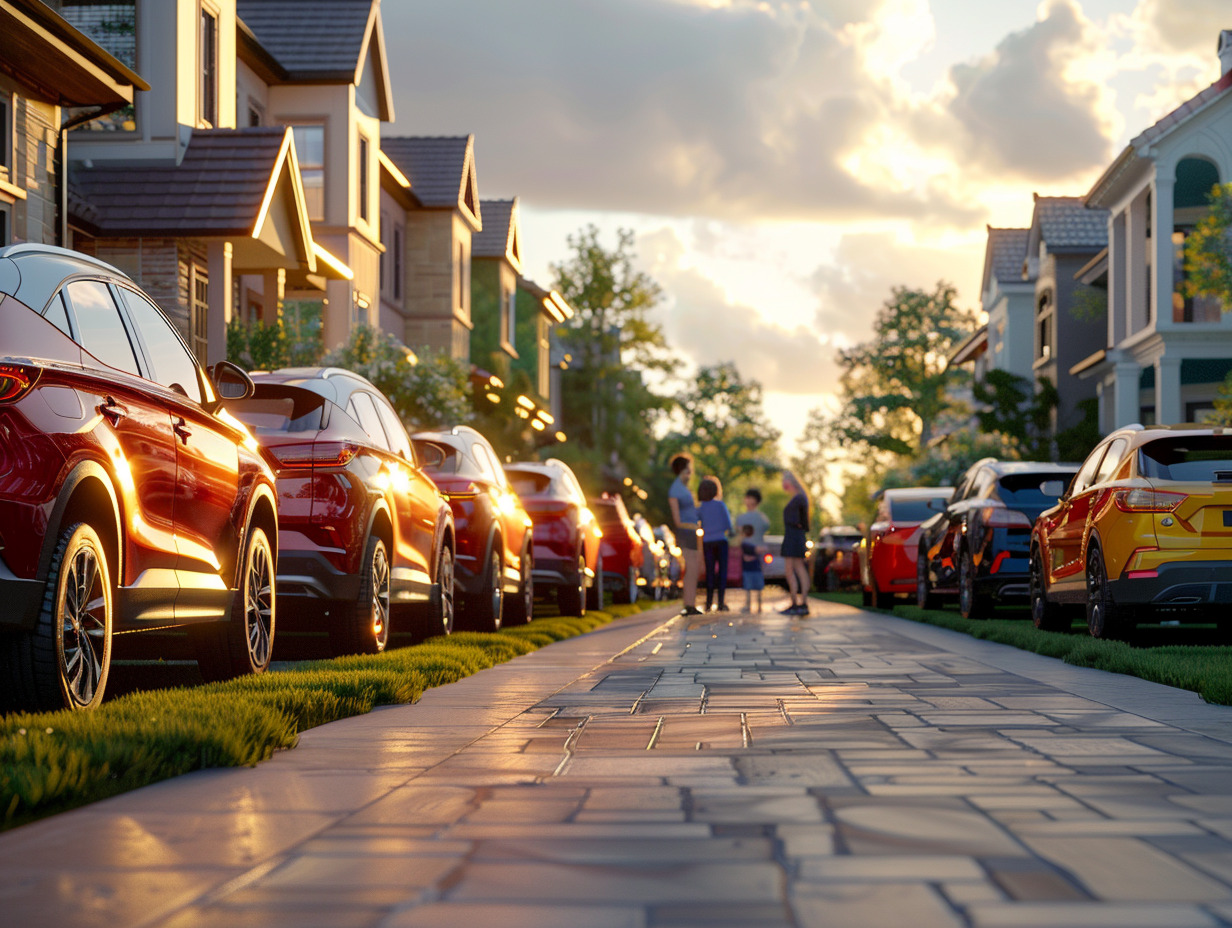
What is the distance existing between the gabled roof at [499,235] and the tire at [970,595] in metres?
34.0

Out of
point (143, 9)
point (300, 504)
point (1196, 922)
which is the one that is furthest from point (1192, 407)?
point (1196, 922)

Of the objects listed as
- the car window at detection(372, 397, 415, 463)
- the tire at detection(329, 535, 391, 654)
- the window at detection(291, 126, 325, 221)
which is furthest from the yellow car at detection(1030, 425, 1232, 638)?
the window at detection(291, 126, 325, 221)

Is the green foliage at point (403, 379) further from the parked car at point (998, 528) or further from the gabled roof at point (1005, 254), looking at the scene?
the gabled roof at point (1005, 254)

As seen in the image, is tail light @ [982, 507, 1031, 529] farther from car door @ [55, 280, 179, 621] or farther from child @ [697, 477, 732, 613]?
car door @ [55, 280, 179, 621]

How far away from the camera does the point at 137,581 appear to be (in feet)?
22.3

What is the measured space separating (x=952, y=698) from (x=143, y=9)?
18.0 m

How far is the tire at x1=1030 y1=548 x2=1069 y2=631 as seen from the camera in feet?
46.3

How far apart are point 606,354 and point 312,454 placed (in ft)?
199

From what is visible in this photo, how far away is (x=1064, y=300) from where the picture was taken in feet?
150

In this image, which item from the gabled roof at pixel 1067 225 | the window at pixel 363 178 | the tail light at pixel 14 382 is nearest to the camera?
the tail light at pixel 14 382

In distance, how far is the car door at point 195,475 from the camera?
291 inches

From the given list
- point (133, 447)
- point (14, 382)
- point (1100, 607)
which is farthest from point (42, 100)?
point (14, 382)

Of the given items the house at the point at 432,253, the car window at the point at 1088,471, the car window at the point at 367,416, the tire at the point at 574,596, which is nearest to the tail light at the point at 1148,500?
the car window at the point at 1088,471

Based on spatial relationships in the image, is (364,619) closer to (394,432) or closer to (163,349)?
(394,432)
